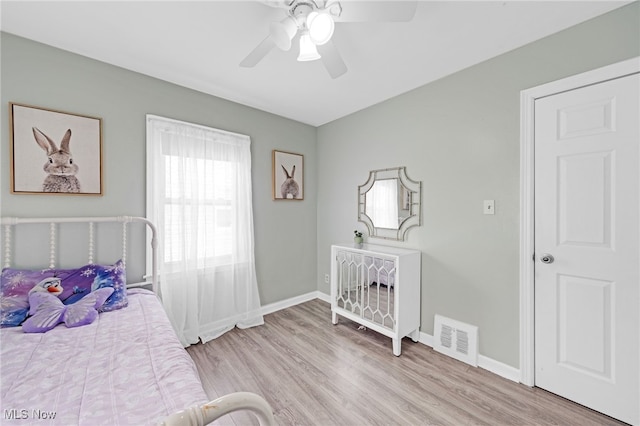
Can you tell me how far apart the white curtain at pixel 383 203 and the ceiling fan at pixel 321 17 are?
1568 mm

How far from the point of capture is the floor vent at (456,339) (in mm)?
2141

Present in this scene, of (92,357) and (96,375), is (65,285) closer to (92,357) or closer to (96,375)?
(92,357)

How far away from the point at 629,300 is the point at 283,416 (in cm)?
220

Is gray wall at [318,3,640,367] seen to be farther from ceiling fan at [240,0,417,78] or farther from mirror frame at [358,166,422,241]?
ceiling fan at [240,0,417,78]

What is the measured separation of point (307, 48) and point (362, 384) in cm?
230

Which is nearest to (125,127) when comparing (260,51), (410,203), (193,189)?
(193,189)

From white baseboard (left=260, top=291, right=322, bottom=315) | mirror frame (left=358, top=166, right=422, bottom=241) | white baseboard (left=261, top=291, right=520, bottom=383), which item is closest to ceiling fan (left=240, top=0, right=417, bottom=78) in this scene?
mirror frame (left=358, top=166, right=422, bottom=241)

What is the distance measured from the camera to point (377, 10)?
1.31 m

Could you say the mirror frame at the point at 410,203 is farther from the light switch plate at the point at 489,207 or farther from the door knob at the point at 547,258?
the door knob at the point at 547,258


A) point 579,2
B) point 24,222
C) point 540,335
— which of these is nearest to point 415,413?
point 540,335

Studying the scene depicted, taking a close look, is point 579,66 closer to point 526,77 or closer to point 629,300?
point 526,77

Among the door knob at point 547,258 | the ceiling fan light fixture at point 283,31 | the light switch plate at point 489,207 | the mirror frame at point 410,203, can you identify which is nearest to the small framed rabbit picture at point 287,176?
the mirror frame at point 410,203

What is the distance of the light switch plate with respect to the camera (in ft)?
6.79

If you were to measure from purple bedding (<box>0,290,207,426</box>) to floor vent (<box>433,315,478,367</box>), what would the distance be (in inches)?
80.2
